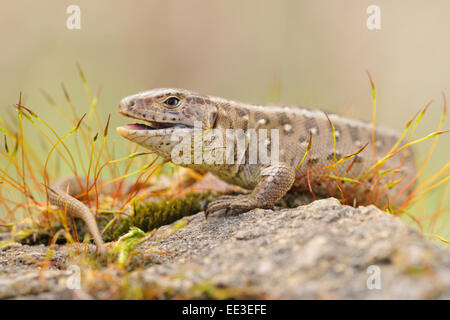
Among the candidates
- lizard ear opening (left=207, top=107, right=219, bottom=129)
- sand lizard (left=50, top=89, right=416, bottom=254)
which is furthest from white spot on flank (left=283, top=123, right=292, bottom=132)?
lizard ear opening (left=207, top=107, right=219, bottom=129)

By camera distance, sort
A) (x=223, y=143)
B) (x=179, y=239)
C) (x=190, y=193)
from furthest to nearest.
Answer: (x=190, y=193), (x=223, y=143), (x=179, y=239)

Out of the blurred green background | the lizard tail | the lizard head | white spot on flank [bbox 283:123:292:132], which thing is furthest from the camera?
the blurred green background

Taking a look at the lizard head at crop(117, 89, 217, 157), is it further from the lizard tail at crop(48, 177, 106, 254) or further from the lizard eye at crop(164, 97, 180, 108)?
the lizard tail at crop(48, 177, 106, 254)

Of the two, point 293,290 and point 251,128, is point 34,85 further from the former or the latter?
point 293,290

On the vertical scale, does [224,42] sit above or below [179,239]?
above

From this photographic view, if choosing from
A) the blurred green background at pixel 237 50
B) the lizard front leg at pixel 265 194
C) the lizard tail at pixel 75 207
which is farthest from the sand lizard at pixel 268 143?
the blurred green background at pixel 237 50

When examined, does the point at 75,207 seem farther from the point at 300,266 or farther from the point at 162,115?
the point at 300,266
